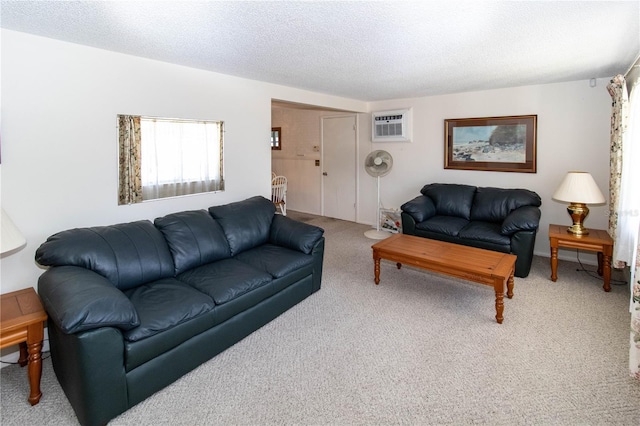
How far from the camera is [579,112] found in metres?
4.16

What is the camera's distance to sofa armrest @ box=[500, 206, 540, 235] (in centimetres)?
369

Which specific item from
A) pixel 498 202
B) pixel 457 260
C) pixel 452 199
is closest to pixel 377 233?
pixel 452 199

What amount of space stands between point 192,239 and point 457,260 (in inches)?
91.9

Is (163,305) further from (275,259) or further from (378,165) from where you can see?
(378,165)

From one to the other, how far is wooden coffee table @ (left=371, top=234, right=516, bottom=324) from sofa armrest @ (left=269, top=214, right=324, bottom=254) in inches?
28.2

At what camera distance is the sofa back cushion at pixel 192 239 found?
2.79m

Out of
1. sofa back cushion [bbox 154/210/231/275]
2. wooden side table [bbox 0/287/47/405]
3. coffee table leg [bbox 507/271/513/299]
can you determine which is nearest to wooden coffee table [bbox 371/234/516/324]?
coffee table leg [bbox 507/271/513/299]

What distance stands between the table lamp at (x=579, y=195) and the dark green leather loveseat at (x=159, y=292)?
260cm

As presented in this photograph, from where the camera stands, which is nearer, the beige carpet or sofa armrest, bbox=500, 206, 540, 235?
the beige carpet

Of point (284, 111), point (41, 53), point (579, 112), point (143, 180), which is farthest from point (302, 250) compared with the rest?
point (284, 111)

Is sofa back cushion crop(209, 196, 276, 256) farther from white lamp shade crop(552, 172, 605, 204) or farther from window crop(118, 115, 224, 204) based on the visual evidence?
white lamp shade crop(552, 172, 605, 204)

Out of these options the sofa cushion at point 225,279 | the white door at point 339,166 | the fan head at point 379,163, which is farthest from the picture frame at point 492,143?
the sofa cushion at point 225,279

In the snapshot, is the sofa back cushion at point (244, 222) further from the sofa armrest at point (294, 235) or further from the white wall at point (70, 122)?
the white wall at point (70, 122)

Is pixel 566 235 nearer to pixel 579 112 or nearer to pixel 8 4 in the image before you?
pixel 579 112
